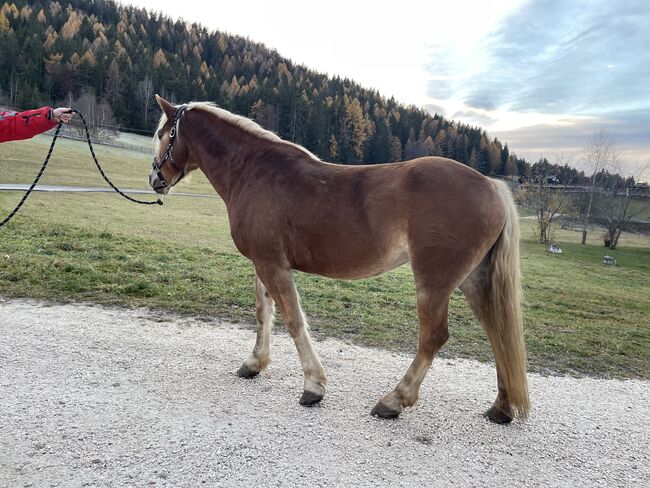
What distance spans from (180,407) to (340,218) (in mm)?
2272

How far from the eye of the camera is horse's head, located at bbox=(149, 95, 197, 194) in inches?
190

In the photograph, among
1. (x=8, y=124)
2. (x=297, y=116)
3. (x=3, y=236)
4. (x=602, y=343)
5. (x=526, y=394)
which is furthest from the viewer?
(x=297, y=116)

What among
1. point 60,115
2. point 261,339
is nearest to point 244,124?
point 60,115

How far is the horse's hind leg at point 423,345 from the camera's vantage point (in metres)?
3.60

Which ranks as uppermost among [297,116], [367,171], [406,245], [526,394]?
[297,116]

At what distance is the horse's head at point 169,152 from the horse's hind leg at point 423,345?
3170mm

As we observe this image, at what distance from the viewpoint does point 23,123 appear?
4.33 metres

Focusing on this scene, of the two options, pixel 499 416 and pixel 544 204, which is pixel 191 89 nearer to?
pixel 544 204

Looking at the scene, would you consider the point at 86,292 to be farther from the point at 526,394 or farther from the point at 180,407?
the point at 526,394

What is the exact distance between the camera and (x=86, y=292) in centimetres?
714

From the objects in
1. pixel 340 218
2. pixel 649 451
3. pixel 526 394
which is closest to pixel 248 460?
pixel 340 218

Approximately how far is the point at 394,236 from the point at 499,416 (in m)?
2.02

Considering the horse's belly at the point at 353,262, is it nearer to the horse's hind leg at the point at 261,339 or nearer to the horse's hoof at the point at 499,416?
the horse's hind leg at the point at 261,339

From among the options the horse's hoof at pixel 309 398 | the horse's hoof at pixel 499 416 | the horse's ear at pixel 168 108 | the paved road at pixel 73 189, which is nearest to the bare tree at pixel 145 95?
the paved road at pixel 73 189
